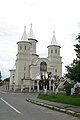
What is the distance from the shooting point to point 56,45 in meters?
112

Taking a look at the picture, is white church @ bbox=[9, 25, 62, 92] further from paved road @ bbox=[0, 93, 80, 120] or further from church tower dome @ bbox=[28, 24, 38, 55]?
paved road @ bbox=[0, 93, 80, 120]

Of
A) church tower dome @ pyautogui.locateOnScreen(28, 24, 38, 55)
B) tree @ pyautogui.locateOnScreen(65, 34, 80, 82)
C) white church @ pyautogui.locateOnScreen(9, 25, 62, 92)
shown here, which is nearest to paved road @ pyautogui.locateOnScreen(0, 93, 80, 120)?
tree @ pyautogui.locateOnScreen(65, 34, 80, 82)

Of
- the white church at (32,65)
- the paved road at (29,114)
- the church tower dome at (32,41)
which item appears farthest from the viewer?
the church tower dome at (32,41)

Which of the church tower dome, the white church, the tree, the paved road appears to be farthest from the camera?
the church tower dome

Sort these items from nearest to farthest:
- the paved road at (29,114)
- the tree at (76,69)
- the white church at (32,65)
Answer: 1. the paved road at (29,114)
2. the tree at (76,69)
3. the white church at (32,65)

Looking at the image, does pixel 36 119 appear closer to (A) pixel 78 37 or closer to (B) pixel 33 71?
(A) pixel 78 37

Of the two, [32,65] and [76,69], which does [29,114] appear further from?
[32,65]

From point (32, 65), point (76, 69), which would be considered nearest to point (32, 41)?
point (32, 65)

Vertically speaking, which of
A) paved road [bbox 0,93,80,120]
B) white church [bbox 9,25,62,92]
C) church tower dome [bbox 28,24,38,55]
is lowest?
paved road [bbox 0,93,80,120]

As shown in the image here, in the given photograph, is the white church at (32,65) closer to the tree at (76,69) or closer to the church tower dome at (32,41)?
the church tower dome at (32,41)

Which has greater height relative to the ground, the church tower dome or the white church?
the church tower dome

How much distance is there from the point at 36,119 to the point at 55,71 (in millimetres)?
95262

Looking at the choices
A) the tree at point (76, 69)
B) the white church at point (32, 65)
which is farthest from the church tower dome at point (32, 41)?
the tree at point (76, 69)

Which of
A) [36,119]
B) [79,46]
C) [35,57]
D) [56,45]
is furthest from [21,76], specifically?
[36,119]
